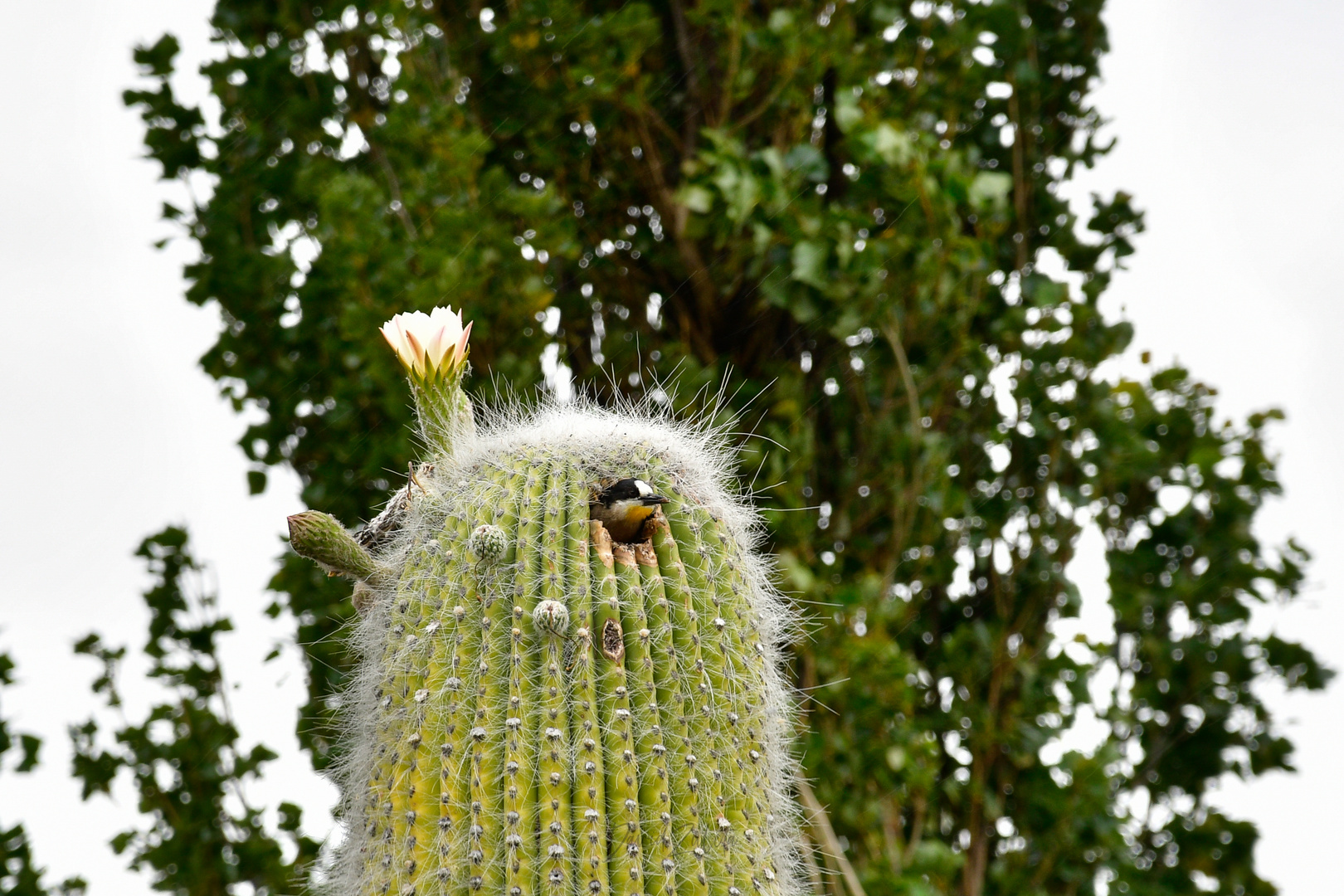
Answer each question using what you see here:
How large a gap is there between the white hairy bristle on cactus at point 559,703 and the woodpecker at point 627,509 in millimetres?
17

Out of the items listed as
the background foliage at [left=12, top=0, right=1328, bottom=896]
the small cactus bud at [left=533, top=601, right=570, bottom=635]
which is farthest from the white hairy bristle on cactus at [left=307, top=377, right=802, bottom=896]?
the background foliage at [left=12, top=0, right=1328, bottom=896]

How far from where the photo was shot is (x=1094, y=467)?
11.7 feet

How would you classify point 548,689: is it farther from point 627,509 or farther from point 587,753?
point 627,509

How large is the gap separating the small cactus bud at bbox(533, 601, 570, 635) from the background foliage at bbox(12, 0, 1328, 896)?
4.72 feet

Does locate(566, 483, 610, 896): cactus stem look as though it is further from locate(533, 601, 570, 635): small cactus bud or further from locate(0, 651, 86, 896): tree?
locate(0, 651, 86, 896): tree

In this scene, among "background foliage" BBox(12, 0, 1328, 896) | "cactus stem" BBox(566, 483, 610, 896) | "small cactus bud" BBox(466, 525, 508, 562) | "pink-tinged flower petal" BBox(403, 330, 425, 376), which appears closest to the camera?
"cactus stem" BBox(566, 483, 610, 896)

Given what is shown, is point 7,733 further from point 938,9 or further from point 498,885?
point 938,9

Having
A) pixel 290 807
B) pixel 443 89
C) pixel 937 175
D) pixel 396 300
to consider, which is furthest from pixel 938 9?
pixel 290 807

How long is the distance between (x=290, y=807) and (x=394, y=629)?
2.25m

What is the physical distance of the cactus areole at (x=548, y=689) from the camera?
1.14 meters

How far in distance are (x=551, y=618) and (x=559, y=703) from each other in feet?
0.28

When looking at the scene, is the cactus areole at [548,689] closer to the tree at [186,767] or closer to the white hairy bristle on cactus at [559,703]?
the white hairy bristle on cactus at [559,703]

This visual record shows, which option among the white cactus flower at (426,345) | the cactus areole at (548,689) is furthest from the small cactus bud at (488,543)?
the white cactus flower at (426,345)

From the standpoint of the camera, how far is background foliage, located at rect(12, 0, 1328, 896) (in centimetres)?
279
